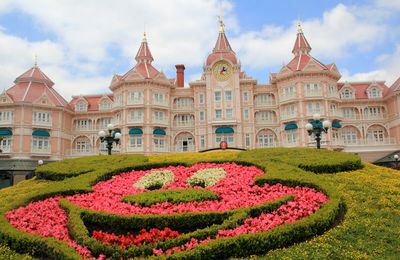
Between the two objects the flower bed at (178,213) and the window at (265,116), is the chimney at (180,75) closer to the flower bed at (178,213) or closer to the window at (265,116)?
the window at (265,116)

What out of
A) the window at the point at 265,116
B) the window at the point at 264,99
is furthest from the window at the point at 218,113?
the window at the point at 264,99

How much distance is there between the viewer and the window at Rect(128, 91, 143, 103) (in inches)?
1869

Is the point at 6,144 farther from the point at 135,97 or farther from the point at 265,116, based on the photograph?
the point at 265,116

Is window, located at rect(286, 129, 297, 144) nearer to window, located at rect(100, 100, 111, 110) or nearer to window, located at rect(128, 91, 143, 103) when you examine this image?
window, located at rect(128, 91, 143, 103)

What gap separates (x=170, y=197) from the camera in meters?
12.2

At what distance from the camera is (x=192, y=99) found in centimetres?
5062

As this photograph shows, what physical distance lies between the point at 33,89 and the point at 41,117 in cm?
454

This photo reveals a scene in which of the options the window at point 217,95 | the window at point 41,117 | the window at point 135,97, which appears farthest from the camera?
the window at point 217,95

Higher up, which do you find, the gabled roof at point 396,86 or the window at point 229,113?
the gabled roof at point 396,86

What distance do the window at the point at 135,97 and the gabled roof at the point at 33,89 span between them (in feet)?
34.4

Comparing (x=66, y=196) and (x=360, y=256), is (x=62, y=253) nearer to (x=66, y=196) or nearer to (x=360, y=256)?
(x=66, y=196)

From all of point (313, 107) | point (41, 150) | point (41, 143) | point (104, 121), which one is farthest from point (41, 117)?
point (313, 107)

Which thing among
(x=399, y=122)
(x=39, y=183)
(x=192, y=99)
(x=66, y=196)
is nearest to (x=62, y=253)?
(x=66, y=196)

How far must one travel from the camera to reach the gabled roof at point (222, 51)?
49213mm
